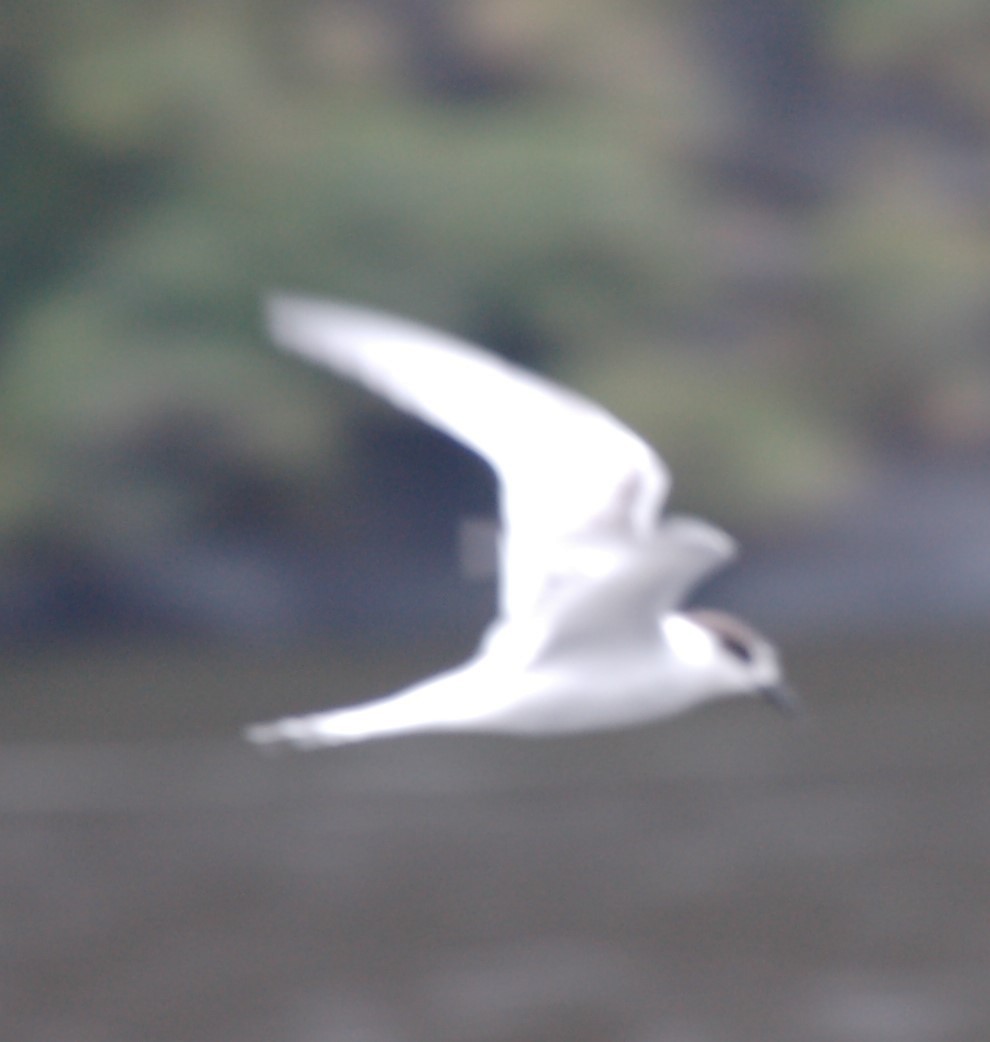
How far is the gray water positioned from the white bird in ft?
10.5

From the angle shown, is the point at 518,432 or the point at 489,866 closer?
the point at 518,432

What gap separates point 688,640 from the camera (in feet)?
14.6

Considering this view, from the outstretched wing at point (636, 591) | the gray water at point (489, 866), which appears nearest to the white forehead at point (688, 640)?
the outstretched wing at point (636, 591)

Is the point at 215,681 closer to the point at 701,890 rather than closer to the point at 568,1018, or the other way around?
the point at 701,890

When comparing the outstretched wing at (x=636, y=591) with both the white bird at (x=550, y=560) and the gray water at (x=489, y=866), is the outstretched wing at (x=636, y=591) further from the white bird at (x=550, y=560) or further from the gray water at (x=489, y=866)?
the gray water at (x=489, y=866)

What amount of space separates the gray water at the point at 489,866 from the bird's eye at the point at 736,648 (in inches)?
111

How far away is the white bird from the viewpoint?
3.86 m

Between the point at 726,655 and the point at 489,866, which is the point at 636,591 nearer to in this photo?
the point at 726,655

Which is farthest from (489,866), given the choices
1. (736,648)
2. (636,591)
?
(636,591)

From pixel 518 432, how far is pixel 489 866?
4684mm

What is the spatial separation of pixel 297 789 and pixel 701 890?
1723 mm

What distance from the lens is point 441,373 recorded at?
431cm

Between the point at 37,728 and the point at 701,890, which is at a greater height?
the point at 37,728

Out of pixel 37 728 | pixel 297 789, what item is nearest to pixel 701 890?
pixel 297 789
